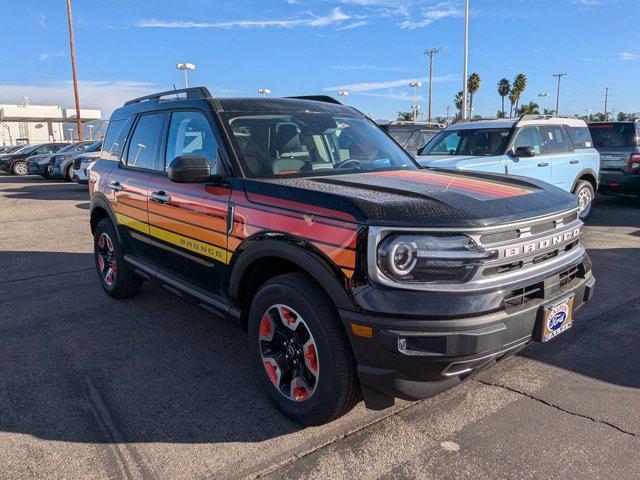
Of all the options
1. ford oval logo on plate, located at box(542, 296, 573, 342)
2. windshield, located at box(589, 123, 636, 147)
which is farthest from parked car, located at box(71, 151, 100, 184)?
ford oval logo on plate, located at box(542, 296, 573, 342)

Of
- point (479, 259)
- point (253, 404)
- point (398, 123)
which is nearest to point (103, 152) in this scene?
point (253, 404)

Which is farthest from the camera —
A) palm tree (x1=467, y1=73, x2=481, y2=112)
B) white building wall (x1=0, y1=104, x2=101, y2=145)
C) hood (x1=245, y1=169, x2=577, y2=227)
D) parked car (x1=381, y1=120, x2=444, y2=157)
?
white building wall (x1=0, y1=104, x2=101, y2=145)

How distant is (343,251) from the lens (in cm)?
245

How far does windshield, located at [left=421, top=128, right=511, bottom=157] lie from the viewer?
8227 millimetres

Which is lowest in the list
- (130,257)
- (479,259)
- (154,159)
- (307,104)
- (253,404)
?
(253,404)

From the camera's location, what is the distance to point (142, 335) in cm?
430

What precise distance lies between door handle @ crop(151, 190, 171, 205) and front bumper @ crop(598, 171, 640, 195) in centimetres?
1009

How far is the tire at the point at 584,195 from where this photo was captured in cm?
907

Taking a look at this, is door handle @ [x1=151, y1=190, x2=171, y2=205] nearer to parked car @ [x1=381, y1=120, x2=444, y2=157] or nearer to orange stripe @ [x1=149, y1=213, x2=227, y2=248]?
orange stripe @ [x1=149, y1=213, x2=227, y2=248]

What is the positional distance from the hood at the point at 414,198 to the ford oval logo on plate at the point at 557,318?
1.66 feet

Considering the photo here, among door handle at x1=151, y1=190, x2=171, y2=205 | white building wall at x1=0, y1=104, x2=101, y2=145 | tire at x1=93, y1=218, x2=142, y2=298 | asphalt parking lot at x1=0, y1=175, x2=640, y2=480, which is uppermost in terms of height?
white building wall at x1=0, y1=104, x2=101, y2=145

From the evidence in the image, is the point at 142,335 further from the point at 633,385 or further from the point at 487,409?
the point at 633,385

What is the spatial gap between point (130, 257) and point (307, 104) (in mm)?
2157

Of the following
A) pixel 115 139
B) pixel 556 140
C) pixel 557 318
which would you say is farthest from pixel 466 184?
pixel 556 140
